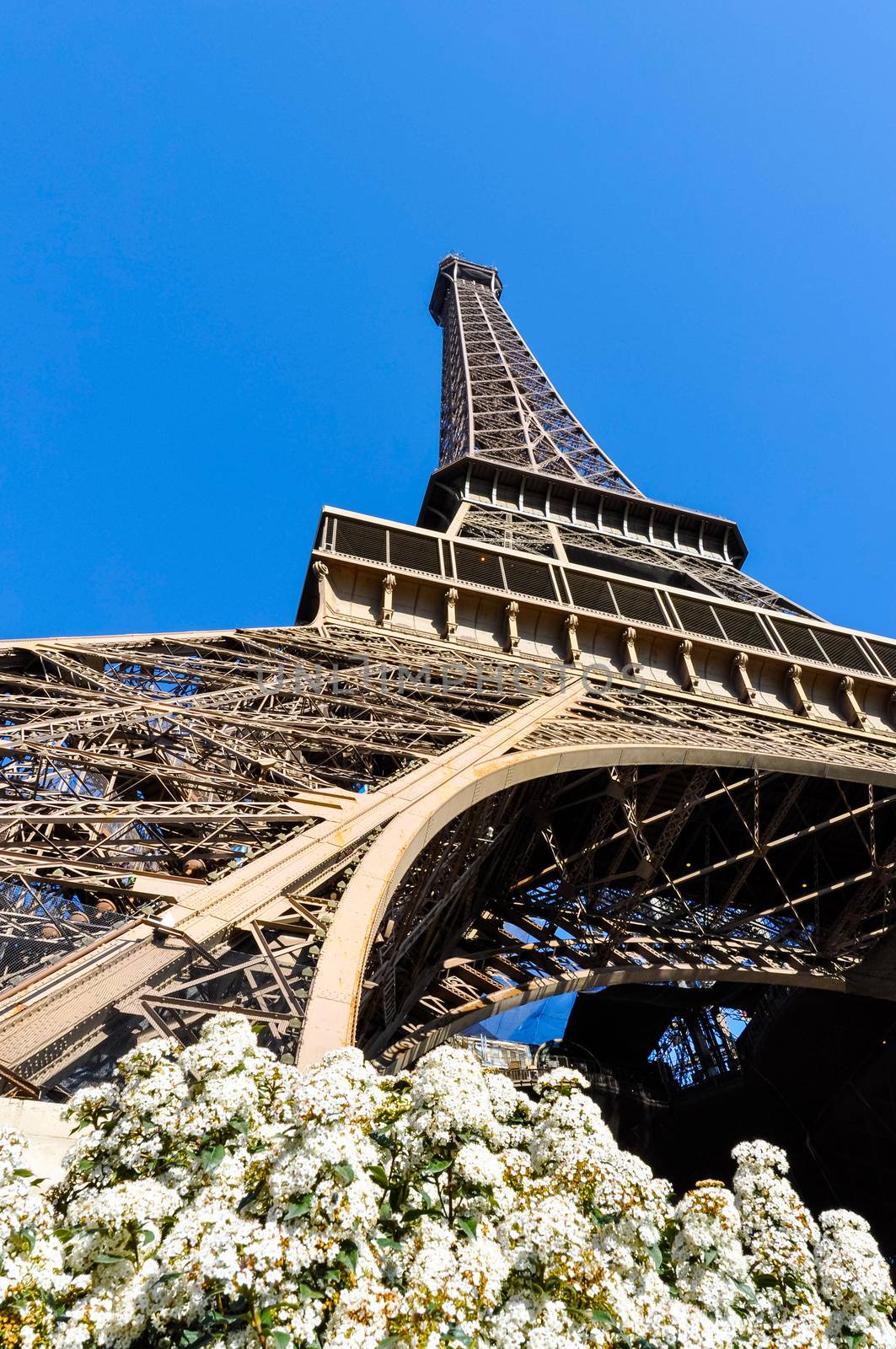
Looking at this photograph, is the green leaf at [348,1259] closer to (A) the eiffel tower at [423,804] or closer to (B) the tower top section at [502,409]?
(A) the eiffel tower at [423,804]

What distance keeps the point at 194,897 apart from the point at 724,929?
1572 cm

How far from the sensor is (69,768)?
952cm

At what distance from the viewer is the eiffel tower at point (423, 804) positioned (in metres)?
5.93

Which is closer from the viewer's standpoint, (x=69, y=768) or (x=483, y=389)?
(x=69, y=768)

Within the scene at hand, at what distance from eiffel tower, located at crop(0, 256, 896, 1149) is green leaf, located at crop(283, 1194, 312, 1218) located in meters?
1.86

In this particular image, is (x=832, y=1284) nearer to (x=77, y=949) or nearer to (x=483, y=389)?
(x=77, y=949)

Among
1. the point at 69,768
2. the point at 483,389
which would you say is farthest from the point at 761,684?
the point at 483,389

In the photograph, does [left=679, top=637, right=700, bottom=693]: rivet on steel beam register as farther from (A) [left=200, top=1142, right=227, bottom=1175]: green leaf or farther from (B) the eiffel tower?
(A) [left=200, top=1142, right=227, bottom=1175]: green leaf

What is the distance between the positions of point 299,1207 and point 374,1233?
0.48 meters

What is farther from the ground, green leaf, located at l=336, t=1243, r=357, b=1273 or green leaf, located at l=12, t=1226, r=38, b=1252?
green leaf, located at l=12, t=1226, r=38, b=1252

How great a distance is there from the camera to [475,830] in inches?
472

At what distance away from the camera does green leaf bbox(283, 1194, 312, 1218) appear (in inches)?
122

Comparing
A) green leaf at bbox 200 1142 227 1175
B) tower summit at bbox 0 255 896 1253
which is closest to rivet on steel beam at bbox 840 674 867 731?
tower summit at bbox 0 255 896 1253

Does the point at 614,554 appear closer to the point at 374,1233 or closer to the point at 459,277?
the point at 374,1233
